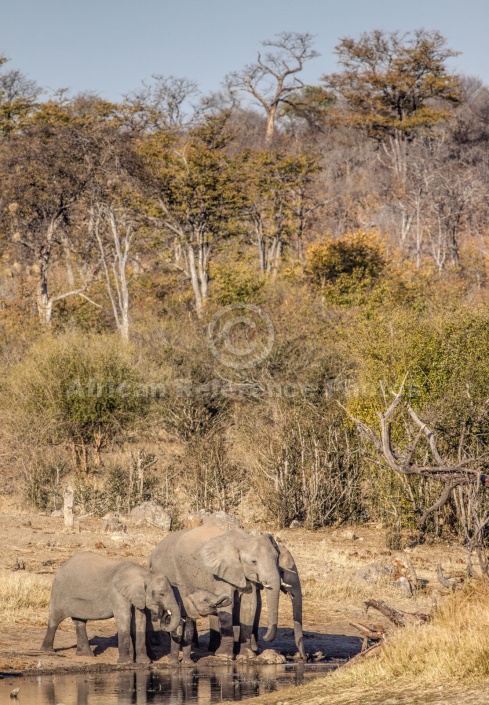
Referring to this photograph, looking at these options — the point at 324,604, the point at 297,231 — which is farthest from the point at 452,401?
the point at 297,231

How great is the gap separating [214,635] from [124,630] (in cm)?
124

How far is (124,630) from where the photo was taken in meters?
10.5

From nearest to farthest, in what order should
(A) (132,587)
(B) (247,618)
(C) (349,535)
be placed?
(A) (132,587)
(B) (247,618)
(C) (349,535)

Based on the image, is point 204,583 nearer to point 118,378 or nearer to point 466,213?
point 118,378

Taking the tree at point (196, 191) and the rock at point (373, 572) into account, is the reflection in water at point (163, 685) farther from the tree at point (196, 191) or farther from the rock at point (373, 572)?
the tree at point (196, 191)

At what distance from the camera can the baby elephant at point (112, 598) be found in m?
10.4

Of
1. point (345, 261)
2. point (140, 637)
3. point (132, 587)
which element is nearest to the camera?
A: point (132, 587)

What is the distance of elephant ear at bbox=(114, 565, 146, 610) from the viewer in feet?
34.0

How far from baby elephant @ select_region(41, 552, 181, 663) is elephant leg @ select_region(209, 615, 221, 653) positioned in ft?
3.05

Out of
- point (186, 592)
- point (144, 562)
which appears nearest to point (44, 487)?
point (144, 562)

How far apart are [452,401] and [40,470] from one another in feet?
30.7

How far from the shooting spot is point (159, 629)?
35.4 ft

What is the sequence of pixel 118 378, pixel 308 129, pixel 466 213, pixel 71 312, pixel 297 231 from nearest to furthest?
1. pixel 118 378
2. pixel 71 312
3. pixel 297 231
4. pixel 466 213
5. pixel 308 129

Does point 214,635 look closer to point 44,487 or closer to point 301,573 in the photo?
point 301,573
